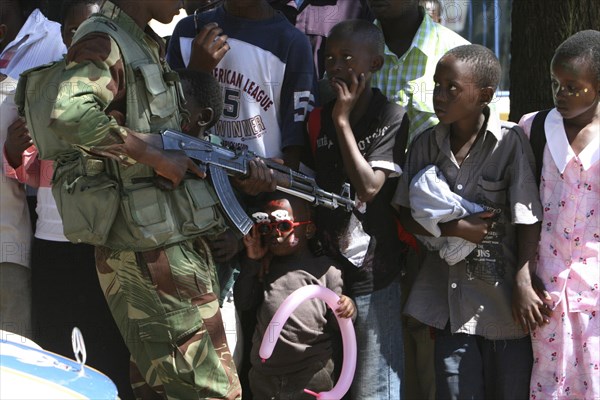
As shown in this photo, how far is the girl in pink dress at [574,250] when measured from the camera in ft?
14.3

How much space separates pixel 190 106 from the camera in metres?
4.21

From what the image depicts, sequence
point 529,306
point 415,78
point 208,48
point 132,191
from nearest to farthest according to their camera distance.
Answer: point 132,191, point 529,306, point 208,48, point 415,78

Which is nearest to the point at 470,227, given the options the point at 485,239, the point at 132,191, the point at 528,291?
the point at 485,239

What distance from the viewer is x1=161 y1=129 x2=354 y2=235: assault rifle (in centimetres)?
384

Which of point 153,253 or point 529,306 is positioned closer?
point 153,253

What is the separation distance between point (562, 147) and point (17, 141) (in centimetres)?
256

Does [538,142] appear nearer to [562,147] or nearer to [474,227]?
[562,147]

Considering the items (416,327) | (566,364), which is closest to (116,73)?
(416,327)

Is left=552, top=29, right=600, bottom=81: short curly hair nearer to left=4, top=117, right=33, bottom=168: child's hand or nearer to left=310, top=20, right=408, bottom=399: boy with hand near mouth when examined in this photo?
left=310, top=20, right=408, bottom=399: boy with hand near mouth

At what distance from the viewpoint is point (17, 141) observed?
4.62m

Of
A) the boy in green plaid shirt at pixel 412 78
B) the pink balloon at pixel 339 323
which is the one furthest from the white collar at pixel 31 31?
the pink balloon at pixel 339 323

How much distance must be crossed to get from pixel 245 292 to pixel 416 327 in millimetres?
858

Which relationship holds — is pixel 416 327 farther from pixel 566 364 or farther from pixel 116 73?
pixel 116 73

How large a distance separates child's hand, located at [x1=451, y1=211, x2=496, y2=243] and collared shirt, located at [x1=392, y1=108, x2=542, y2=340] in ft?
0.25
